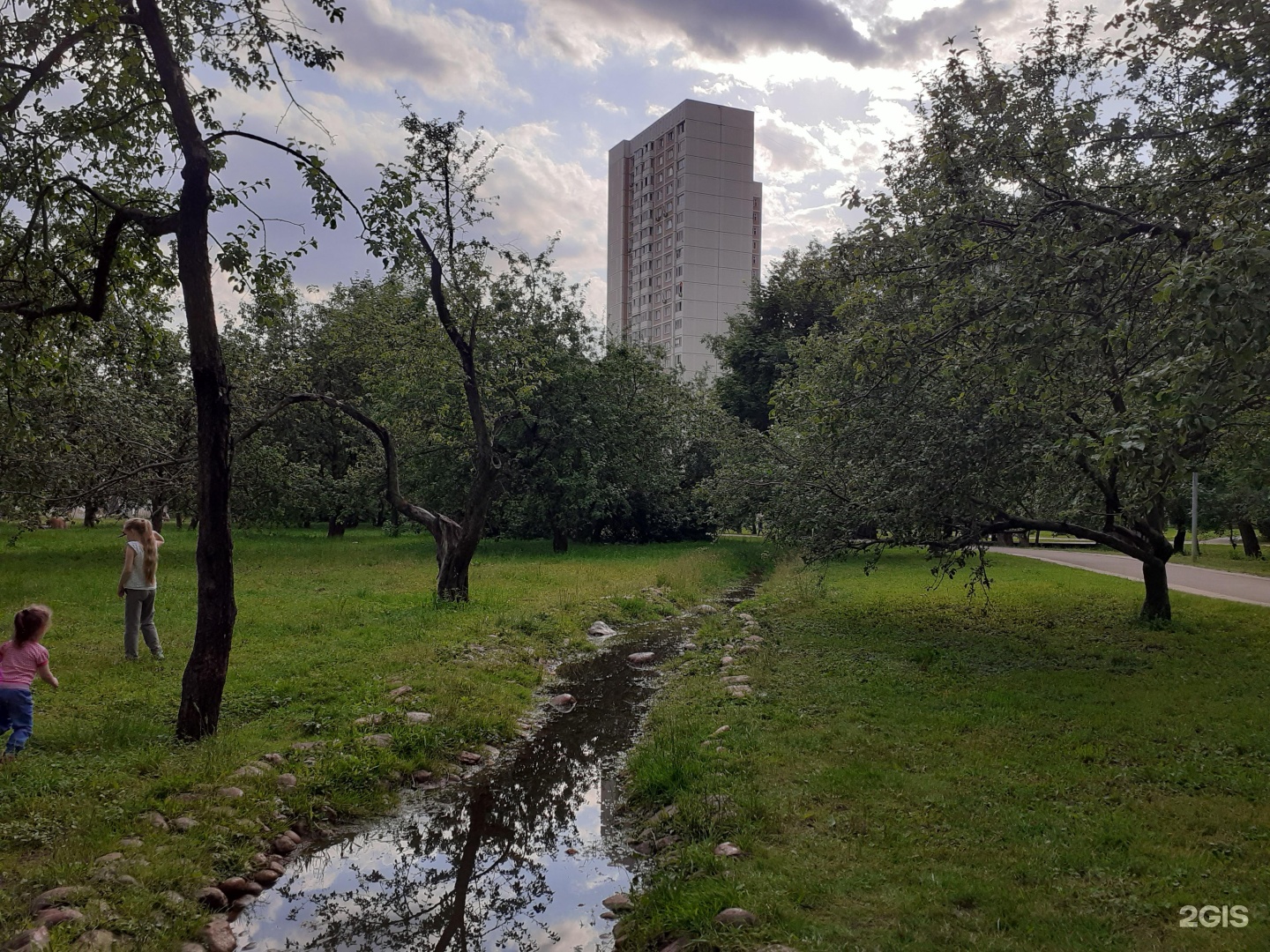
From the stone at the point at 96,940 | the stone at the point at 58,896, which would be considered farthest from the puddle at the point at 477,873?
the stone at the point at 58,896

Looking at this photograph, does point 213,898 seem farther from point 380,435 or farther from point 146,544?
point 380,435

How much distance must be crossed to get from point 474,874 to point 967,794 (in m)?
4.34

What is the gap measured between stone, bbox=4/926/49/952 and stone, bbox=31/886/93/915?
383mm

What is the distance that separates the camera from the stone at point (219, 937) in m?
5.31

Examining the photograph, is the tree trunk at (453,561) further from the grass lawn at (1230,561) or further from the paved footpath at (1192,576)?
the grass lawn at (1230,561)

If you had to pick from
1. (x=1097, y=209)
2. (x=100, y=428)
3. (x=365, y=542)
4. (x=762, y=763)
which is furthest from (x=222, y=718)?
(x=365, y=542)

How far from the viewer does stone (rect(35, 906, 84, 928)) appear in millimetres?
4855

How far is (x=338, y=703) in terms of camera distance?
1009 centimetres

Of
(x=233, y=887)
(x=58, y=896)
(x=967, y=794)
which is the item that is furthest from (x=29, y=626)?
(x=967, y=794)

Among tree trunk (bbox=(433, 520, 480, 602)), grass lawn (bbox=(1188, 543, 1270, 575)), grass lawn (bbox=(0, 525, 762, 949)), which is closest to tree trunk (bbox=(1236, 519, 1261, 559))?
grass lawn (bbox=(1188, 543, 1270, 575))

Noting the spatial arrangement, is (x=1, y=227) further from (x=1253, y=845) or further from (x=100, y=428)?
(x=1253, y=845)

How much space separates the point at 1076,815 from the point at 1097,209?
262 inches

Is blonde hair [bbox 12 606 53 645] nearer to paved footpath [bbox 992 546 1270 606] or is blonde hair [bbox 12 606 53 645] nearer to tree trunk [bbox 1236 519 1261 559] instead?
paved footpath [bbox 992 546 1270 606]

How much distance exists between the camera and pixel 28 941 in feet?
15.0
